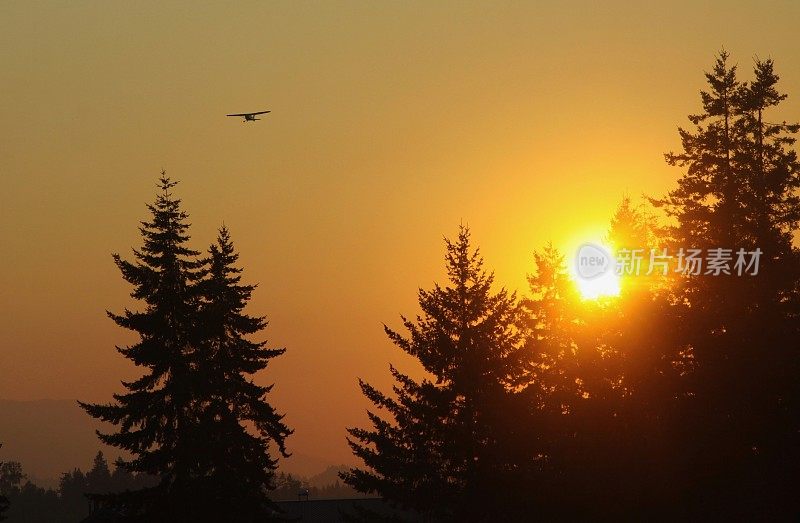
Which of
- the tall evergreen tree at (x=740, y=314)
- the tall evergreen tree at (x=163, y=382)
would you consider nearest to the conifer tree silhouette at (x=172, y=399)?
the tall evergreen tree at (x=163, y=382)

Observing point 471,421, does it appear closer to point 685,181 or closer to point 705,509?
point 705,509

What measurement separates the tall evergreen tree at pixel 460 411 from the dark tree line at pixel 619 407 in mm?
58

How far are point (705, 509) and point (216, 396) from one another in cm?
2166

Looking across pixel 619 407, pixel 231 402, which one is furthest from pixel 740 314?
pixel 231 402

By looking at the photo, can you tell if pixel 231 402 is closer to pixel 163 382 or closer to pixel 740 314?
pixel 163 382

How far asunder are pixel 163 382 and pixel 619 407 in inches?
788

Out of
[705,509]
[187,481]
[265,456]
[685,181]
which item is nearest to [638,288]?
[685,181]

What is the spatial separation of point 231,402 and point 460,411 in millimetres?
11783

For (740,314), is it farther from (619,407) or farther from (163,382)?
(163,382)

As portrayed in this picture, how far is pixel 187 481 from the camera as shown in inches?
2061

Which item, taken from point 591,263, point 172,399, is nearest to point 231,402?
point 172,399

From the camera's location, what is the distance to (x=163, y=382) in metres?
52.3

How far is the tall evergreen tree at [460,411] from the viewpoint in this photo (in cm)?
4934

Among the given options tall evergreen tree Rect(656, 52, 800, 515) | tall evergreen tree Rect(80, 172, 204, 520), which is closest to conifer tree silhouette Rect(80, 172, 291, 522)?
tall evergreen tree Rect(80, 172, 204, 520)
